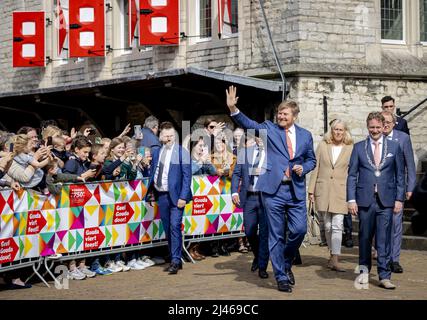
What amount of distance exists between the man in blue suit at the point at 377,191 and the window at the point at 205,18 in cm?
986

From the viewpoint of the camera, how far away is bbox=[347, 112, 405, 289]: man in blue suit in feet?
30.2

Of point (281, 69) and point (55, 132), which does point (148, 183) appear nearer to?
point (55, 132)

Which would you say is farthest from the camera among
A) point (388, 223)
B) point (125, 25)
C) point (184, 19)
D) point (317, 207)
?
point (125, 25)

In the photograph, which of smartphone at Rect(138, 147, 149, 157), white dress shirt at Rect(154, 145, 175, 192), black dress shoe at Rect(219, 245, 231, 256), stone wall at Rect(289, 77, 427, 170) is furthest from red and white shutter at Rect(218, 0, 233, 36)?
white dress shirt at Rect(154, 145, 175, 192)

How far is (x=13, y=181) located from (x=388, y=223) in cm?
450

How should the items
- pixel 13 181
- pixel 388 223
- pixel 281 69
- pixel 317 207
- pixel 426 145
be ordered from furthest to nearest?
pixel 426 145
pixel 281 69
pixel 317 207
pixel 13 181
pixel 388 223

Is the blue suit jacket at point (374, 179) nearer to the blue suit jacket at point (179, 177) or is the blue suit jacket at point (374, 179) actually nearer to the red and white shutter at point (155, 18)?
the blue suit jacket at point (179, 177)

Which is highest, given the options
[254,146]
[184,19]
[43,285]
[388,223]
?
[184,19]

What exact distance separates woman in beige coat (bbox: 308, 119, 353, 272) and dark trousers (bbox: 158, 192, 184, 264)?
73.9 inches

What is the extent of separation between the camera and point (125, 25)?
21141mm

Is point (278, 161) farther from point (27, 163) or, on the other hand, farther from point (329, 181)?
point (27, 163)

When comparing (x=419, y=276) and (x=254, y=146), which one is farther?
(x=254, y=146)
